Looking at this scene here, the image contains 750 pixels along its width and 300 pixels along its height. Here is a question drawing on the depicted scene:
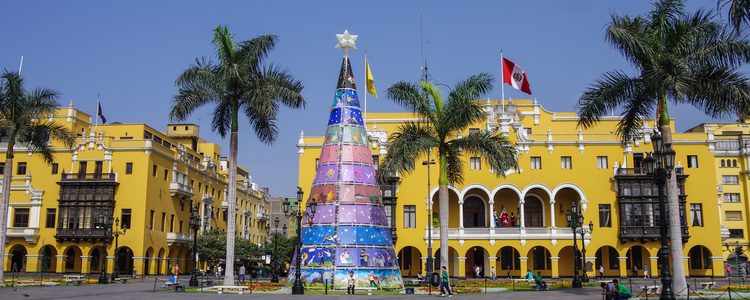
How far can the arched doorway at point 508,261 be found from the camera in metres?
54.2

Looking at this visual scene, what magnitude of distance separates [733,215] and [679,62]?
5801cm

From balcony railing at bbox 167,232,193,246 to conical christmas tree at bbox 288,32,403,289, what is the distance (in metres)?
31.2

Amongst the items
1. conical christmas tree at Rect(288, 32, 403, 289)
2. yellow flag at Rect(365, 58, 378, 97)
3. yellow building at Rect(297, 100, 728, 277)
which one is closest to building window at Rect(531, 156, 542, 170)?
yellow building at Rect(297, 100, 728, 277)

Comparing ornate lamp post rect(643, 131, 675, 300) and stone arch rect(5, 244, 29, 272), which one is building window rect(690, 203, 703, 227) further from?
stone arch rect(5, 244, 29, 272)

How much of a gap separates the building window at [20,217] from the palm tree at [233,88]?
32.4 metres

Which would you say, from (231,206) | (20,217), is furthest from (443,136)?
(20,217)

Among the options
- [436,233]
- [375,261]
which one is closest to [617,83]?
[375,261]

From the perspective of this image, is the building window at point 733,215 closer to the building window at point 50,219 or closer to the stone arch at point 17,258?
the building window at point 50,219

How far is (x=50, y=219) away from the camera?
54.2 metres

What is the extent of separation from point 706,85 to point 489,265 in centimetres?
3269

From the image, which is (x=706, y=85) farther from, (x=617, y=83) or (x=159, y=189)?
(x=159, y=189)

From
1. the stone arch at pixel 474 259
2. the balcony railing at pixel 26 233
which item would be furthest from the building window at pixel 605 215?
the balcony railing at pixel 26 233

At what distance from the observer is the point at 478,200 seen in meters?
55.7

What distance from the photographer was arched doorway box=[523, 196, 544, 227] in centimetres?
5500
